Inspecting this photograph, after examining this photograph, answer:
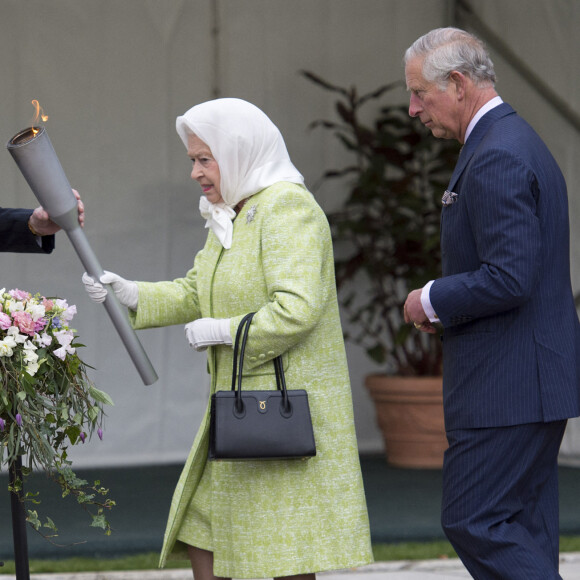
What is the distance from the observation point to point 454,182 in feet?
8.51

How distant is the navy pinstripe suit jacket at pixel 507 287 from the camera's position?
2.38 meters

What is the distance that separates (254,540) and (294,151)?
3.88 meters

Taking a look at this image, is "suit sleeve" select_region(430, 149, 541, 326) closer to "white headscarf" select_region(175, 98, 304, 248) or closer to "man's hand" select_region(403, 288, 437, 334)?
"man's hand" select_region(403, 288, 437, 334)

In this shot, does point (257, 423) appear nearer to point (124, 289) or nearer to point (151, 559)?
point (124, 289)

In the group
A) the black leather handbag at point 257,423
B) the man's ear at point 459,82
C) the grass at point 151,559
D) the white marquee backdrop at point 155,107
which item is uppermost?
the white marquee backdrop at point 155,107

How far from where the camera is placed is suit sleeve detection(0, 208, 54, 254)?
10.5 ft

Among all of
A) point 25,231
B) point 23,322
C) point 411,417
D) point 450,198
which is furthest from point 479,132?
point 411,417

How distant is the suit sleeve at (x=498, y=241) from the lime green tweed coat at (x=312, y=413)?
420 mm

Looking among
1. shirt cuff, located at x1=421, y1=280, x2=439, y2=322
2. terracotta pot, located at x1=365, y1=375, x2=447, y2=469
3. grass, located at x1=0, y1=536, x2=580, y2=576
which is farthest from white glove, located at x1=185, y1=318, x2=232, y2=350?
terracotta pot, located at x1=365, y1=375, x2=447, y2=469

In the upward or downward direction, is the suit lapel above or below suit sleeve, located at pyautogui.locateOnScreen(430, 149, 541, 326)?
above

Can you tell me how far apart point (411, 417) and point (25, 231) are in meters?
3.23

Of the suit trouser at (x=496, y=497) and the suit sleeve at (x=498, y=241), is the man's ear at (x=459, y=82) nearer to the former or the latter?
the suit sleeve at (x=498, y=241)

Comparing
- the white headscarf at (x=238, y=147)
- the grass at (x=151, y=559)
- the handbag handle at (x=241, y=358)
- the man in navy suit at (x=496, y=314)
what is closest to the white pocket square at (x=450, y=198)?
the man in navy suit at (x=496, y=314)

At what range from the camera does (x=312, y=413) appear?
2818 millimetres
